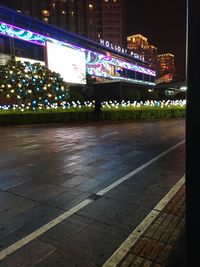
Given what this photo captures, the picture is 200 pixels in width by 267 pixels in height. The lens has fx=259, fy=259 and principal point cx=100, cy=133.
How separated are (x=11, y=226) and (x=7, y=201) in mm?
937

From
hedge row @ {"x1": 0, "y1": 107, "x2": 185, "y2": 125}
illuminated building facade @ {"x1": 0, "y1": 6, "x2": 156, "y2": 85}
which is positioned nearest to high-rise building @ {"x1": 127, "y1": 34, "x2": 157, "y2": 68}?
illuminated building facade @ {"x1": 0, "y1": 6, "x2": 156, "y2": 85}

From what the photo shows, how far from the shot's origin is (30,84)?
19.4 meters

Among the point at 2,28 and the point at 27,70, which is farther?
the point at 2,28

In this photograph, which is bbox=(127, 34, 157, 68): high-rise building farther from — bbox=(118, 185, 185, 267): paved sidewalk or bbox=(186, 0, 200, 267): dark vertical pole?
bbox=(186, 0, 200, 267): dark vertical pole

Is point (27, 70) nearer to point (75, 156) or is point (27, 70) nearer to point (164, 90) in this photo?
point (75, 156)

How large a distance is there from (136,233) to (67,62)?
3147cm

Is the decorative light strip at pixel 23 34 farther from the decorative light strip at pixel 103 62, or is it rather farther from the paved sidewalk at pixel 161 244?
the paved sidewalk at pixel 161 244

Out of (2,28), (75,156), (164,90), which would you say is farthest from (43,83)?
(164,90)

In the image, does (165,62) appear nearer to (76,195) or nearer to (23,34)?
(23,34)

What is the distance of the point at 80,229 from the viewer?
3.62 meters

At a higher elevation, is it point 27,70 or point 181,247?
point 27,70

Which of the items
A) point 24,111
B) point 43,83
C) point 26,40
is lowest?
point 24,111

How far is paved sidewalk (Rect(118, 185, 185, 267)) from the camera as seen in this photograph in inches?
115

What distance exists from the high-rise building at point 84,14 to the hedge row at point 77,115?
68.7 m
